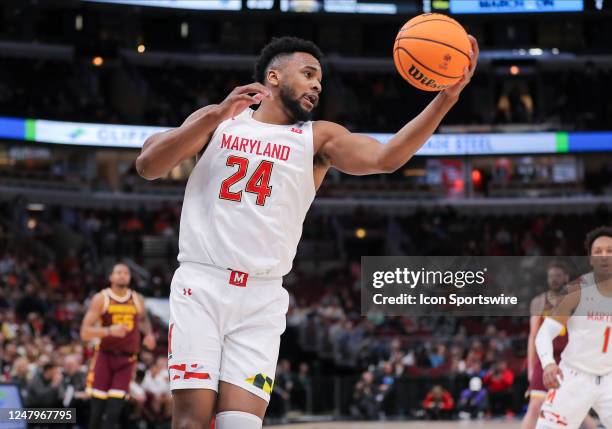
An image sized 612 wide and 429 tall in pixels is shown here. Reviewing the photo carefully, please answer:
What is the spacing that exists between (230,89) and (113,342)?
26.8m

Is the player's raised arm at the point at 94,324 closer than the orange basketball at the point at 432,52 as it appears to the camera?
No

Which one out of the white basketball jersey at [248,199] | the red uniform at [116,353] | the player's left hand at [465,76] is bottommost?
the red uniform at [116,353]

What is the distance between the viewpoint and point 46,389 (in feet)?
47.4

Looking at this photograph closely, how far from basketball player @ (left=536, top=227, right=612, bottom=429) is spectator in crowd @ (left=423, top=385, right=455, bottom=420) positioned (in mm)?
11127

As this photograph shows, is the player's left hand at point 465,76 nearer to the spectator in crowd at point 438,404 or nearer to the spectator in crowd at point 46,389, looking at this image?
A: the spectator in crowd at point 46,389

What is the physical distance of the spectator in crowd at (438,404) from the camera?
1883cm

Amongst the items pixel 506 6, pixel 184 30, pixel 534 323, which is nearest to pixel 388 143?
pixel 534 323

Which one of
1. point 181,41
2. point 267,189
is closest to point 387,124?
point 181,41

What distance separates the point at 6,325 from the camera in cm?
1866

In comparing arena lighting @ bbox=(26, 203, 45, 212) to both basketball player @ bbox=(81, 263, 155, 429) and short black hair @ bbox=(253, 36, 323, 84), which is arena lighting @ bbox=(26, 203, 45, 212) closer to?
basketball player @ bbox=(81, 263, 155, 429)

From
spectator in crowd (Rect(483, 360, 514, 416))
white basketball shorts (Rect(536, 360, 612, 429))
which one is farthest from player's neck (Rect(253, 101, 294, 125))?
spectator in crowd (Rect(483, 360, 514, 416))

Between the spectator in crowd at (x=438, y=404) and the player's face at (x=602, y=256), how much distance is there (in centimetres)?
1148

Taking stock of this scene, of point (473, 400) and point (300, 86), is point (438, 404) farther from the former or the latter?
point (300, 86)

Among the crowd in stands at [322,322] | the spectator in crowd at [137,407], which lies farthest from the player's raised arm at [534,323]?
the spectator in crowd at [137,407]
